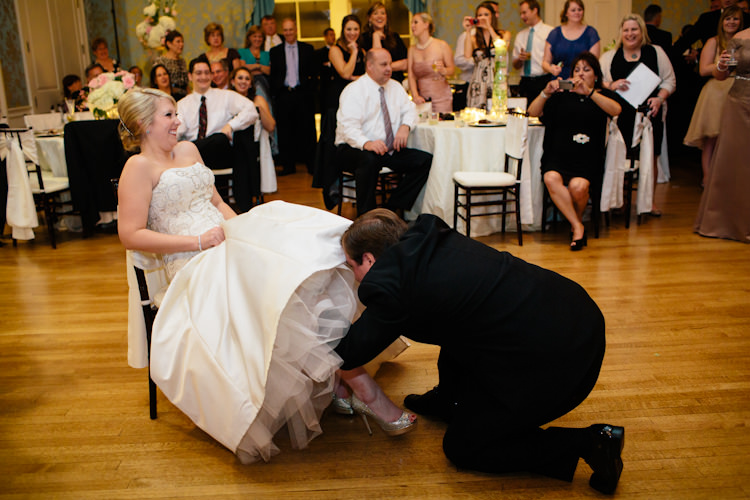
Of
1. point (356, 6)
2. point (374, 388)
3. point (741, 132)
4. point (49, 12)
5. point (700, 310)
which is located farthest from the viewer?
point (356, 6)

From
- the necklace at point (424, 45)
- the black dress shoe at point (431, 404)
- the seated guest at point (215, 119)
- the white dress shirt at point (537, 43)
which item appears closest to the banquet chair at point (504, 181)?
the necklace at point (424, 45)

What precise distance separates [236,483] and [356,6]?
26.5 feet

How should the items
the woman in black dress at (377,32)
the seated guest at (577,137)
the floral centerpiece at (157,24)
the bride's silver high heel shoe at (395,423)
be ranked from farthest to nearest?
the floral centerpiece at (157,24)
the woman in black dress at (377,32)
the seated guest at (577,137)
the bride's silver high heel shoe at (395,423)

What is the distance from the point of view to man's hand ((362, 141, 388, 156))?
5.04m

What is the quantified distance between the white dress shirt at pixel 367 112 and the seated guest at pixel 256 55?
9.60 ft

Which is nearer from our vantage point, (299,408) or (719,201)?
(299,408)

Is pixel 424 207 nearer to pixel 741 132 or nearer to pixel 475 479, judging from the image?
pixel 741 132

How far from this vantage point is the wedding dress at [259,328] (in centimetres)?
206

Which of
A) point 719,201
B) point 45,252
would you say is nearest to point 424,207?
point 719,201

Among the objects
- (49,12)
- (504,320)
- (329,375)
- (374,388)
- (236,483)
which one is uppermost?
(49,12)

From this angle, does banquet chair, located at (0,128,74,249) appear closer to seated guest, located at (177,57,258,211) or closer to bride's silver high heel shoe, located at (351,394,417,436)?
seated guest, located at (177,57,258,211)

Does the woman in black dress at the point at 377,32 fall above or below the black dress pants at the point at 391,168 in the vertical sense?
above

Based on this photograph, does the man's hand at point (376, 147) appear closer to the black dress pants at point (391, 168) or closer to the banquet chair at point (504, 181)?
the black dress pants at point (391, 168)

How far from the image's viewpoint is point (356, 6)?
9094mm
